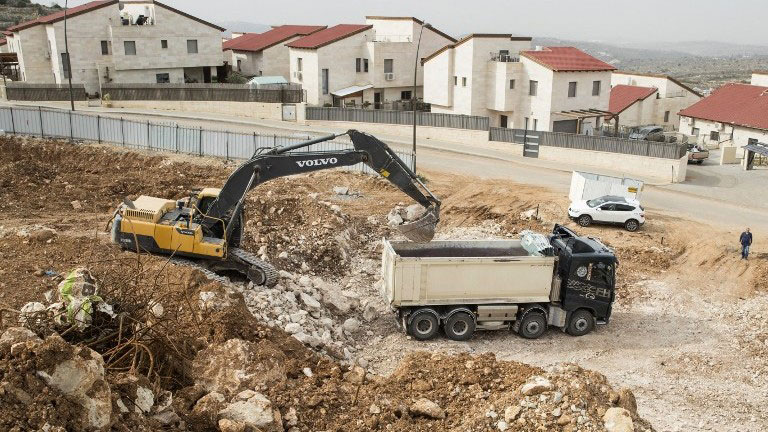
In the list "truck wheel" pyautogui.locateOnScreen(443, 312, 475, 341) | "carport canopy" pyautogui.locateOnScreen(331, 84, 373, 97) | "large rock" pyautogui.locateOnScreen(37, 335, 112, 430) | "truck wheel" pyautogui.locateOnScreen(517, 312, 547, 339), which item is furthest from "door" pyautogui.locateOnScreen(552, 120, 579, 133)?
"large rock" pyautogui.locateOnScreen(37, 335, 112, 430)

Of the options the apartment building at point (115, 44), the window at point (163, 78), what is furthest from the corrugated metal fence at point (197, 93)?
the window at point (163, 78)

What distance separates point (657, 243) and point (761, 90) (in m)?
29.5

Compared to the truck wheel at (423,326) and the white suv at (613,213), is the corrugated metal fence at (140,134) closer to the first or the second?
the white suv at (613,213)

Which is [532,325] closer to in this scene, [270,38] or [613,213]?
[613,213]

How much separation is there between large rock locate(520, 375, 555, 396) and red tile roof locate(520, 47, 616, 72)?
32480 millimetres

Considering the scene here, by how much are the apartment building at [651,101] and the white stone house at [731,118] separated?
4.88m

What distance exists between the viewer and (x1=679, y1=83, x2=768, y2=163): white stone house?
1722 inches

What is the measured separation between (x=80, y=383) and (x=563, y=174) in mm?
30367

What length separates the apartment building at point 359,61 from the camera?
48875 millimetres

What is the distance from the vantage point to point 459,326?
17.2 meters

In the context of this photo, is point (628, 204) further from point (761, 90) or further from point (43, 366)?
point (761, 90)

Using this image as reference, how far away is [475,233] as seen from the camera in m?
25.7

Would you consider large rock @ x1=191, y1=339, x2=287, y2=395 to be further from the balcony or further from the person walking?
the balcony

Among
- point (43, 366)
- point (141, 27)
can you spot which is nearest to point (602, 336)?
point (43, 366)
